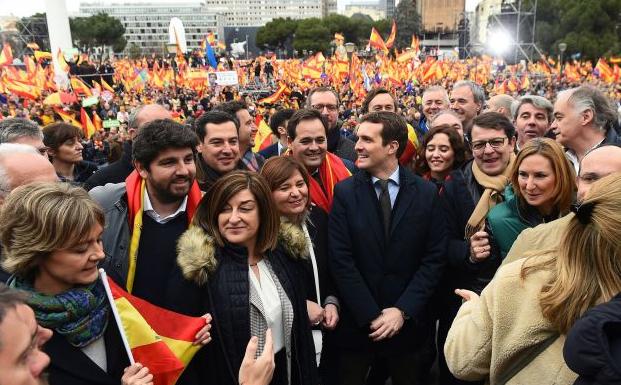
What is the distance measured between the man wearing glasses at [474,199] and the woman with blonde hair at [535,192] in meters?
0.19

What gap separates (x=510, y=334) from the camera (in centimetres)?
151

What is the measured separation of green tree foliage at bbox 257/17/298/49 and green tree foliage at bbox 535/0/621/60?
122 feet

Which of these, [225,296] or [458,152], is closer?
[225,296]

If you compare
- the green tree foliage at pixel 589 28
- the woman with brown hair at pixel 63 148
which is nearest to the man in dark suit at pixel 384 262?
the woman with brown hair at pixel 63 148

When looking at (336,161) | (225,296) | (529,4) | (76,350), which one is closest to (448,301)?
(336,161)

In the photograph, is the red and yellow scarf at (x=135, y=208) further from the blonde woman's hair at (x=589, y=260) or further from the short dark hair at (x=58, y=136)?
the short dark hair at (x=58, y=136)

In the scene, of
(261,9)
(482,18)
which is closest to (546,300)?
(482,18)

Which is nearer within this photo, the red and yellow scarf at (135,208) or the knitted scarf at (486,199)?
the red and yellow scarf at (135,208)

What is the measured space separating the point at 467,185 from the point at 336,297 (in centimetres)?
106

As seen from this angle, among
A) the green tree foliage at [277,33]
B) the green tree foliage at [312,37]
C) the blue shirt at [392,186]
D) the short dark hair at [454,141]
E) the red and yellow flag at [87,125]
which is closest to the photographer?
the blue shirt at [392,186]

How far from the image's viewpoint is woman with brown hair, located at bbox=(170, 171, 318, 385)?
212 centimetres

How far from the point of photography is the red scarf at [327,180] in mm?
3424

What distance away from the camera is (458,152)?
11.2 feet

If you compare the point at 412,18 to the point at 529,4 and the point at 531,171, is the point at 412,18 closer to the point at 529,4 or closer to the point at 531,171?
the point at 529,4
